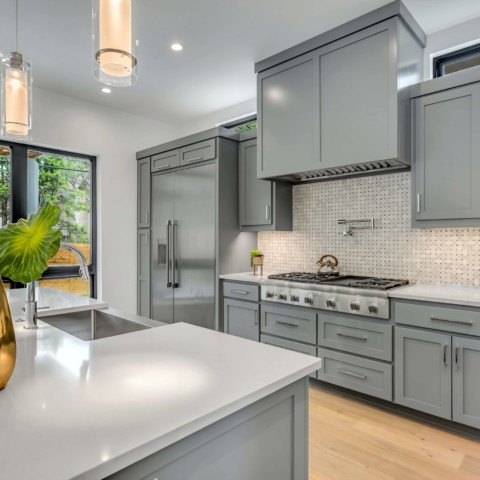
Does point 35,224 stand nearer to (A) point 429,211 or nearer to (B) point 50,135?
(A) point 429,211

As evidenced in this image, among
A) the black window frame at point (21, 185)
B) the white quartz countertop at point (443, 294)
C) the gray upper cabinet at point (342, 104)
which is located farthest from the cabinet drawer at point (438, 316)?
the black window frame at point (21, 185)

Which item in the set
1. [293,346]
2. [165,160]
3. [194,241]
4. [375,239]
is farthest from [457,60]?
[165,160]

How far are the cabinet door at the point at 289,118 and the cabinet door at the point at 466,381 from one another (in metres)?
1.63

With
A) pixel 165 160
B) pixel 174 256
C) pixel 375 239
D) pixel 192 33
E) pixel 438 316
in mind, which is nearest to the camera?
pixel 438 316

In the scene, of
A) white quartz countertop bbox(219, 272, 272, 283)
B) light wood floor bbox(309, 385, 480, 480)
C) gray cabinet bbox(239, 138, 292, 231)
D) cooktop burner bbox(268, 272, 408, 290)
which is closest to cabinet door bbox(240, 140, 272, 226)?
gray cabinet bbox(239, 138, 292, 231)

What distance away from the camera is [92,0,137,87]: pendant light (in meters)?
1.17

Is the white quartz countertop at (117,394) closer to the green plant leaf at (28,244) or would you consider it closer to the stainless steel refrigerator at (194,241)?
the green plant leaf at (28,244)

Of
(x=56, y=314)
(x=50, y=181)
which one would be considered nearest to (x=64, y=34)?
(x=50, y=181)

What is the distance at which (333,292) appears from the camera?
2783mm

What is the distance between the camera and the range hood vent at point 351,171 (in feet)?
9.20

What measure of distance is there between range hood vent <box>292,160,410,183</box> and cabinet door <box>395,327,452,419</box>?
123 cm

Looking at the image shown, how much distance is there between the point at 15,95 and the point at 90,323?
4.32ft

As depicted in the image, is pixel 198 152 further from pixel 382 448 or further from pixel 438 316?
pixel 382 448

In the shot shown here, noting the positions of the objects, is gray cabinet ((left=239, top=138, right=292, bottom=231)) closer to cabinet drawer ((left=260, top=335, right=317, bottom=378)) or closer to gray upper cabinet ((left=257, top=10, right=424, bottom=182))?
gray upper cabinet ((left=257, top=10, right=424, bottom=182))
